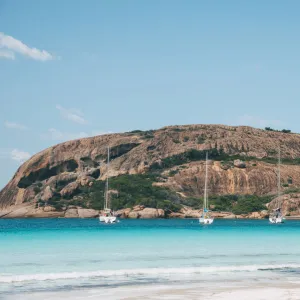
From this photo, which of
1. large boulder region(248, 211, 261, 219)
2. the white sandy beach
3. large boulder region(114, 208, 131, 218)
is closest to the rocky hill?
large boulder region(114, 208, 131, 218)

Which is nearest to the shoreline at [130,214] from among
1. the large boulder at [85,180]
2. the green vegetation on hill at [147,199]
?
the green vegetation on hill at [147,199]

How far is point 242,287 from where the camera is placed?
21703 millimetres

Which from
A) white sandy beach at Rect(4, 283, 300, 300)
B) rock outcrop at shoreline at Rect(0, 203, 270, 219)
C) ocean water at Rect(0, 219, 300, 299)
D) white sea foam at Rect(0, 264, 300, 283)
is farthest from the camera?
rock outcrop at shoreline at Rect(0, 203, 270, 219)

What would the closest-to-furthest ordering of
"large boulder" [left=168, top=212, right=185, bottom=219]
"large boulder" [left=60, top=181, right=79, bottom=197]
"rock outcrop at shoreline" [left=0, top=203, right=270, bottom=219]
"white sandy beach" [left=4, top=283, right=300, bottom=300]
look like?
1. "white sandy beach" [left=4, top=283, right=300, bottom=300]
2. "rock outcrop at shoreline" [left=0, top=203, right=270, bottom=219]
3. "large boulder" [left=168, top=212, right=185, bottom=219]
4. "large boulder" [left=60, top=181, right=79, bottom=197]

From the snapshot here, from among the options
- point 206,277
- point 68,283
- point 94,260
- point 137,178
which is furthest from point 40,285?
point 137,178

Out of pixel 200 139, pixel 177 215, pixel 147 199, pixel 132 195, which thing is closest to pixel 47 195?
pixel 132 195

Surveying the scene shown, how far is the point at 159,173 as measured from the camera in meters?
149

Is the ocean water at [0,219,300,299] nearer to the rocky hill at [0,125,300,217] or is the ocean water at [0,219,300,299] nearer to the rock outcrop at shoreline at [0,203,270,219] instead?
the rock outcrop at shoreline at [0,203,270,219]

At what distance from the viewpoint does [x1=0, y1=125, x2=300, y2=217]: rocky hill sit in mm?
128875

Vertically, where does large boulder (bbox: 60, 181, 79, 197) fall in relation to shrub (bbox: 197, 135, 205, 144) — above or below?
below

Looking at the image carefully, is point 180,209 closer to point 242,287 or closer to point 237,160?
point 237,160

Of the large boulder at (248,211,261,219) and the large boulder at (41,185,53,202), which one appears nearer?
the large boulder at (248,211,261,219)

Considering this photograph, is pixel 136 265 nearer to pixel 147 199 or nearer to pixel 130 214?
pixel 130 214

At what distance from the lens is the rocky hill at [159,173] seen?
128875 millimetres
